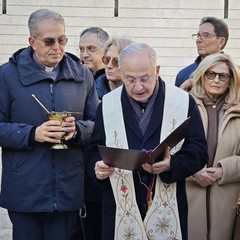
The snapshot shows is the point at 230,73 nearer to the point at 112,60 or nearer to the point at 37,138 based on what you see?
the point at 112,60

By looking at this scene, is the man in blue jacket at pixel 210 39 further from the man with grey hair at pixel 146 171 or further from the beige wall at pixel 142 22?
the beige wall at pixel 142 22

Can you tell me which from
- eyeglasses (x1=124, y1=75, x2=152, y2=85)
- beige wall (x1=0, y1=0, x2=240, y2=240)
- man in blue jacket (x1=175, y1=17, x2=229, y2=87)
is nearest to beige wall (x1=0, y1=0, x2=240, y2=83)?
beige wall (x1=0, y1=0, x2=240, y2=240)

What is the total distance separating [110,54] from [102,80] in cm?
25

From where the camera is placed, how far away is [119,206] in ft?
12.2

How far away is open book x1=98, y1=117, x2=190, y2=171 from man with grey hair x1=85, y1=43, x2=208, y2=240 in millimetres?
106

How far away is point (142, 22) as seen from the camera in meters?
17.2

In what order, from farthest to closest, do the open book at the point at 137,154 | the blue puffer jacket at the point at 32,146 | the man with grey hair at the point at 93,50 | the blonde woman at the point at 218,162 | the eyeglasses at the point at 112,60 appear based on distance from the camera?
the man with grey hair at the point at 93,50, the eyeglasses at the point at 112,60, the blonde woman at the point at 218,162, the blue puffer jacket at the point at 32,146, the open book at the point at 137,154

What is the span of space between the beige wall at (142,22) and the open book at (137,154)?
44.7 ft

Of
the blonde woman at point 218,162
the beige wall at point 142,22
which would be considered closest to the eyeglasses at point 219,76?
the blonde woman at point 218,162

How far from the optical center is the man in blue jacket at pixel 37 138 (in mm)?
3939

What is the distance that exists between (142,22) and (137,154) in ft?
46.3

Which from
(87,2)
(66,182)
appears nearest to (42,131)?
(66,182)

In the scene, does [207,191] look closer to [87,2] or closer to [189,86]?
[189,86]

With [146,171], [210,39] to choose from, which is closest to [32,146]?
[146,171]
